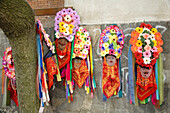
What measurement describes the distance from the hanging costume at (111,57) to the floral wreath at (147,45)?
0.30 metres

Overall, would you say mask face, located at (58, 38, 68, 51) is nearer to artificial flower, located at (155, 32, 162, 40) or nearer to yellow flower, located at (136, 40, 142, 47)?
yellow flower, located at (136, 40, 142, 47)

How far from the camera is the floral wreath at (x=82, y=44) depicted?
439 centimetres

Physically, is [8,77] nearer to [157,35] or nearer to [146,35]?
[146,35]

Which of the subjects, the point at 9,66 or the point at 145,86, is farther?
the point at 9,66

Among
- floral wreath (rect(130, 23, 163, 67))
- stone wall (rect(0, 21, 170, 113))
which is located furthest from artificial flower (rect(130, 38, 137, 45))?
stone wall (rect(0, 21, 170, 113))

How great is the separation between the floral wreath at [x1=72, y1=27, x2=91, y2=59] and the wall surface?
Result: 0.31 metres

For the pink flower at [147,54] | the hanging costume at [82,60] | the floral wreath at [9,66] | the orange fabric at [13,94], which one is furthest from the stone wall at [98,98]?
the floral wreath at [9,66]

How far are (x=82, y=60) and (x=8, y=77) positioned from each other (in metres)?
1.79

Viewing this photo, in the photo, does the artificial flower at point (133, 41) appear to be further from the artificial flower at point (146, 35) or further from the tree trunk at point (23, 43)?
the tree trunk at point (23, 43)

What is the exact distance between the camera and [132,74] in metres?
4.23

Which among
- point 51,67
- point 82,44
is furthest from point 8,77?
point 82,44

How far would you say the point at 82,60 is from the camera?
4.40 meters

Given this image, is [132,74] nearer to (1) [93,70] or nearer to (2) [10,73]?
(1) [93,70]

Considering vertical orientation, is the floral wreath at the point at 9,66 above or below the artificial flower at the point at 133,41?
below
